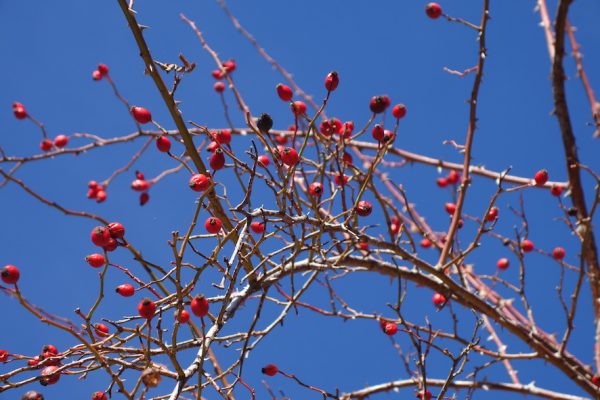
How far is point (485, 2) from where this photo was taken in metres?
3.24

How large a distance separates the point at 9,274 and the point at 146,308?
0.57m

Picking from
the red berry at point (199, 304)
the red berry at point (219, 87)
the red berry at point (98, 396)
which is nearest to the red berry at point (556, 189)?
the red berry at point (219, 87)

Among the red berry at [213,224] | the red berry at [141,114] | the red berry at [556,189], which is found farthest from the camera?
the red berry at [556,189]

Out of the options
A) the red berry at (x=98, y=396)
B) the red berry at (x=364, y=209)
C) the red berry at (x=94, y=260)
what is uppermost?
the red berry at (x=364, y=209)

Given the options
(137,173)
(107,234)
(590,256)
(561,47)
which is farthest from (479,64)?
(137,173)

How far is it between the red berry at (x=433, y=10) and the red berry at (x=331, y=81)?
75.8 inches

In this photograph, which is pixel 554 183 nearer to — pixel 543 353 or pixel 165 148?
pixel 543 353

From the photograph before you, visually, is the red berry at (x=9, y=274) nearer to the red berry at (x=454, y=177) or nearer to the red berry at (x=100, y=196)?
the red berry at (x=100, y=196)

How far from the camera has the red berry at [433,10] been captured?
409cm

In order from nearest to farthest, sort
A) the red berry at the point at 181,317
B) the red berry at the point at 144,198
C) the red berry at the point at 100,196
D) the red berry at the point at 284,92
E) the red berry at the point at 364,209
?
the red berry at the point at 181,317
the red berry at the point at 364,209
the red berry at the point at 284,92
the red berry at the point at 144,198
the red berry at the point at 100,196

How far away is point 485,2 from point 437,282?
61.5 inches

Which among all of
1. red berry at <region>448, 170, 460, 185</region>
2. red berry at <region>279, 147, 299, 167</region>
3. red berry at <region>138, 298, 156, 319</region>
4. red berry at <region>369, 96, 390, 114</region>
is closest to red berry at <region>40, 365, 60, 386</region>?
red berry at <region>138, 298, 156, 319</region>

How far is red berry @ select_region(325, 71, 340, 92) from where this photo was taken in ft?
8.23

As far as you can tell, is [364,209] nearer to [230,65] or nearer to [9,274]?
[9,274]
